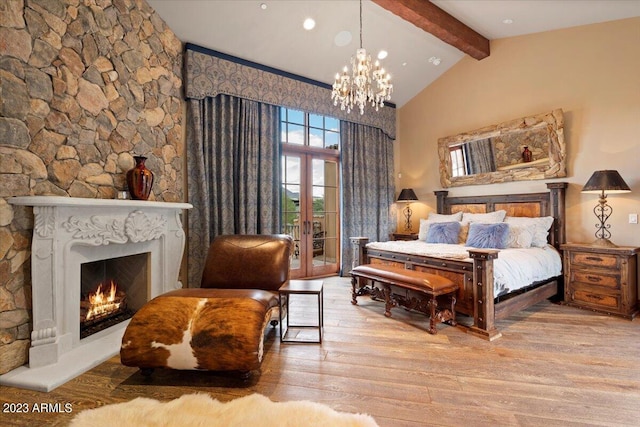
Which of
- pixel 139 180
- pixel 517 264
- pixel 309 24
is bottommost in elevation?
pixel 517 264

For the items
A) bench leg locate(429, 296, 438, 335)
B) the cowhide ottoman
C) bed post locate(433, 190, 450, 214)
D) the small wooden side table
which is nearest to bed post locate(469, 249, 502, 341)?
bench leg locate(429, 296, 438, 335)

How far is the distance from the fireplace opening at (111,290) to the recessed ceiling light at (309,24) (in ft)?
11.3

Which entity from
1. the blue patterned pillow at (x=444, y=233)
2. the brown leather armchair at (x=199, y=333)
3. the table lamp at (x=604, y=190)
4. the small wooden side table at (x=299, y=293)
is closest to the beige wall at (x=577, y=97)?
the table lamp at (x=604, y=190)

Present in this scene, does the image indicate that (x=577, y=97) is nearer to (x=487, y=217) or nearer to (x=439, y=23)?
(x=487, y=217)

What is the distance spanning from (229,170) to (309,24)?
221 cm

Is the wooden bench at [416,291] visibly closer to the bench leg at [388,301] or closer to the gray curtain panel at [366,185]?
the bench leg at [388,301]

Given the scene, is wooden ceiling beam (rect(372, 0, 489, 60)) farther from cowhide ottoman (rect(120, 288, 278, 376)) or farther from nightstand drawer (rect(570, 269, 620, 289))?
cowhide ottoman (rect(120, 288, 278, 376))

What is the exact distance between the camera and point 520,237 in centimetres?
376

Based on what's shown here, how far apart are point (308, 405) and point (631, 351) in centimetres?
276

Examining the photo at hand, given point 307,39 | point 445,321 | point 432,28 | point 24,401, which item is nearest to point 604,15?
point 432,28

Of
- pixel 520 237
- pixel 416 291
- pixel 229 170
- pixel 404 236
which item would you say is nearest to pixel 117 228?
pixel 229 170

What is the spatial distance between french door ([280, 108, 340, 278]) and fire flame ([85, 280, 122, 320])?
7.98 ft

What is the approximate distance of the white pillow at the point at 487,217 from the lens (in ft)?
14.0

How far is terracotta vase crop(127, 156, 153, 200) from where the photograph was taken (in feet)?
9.53
